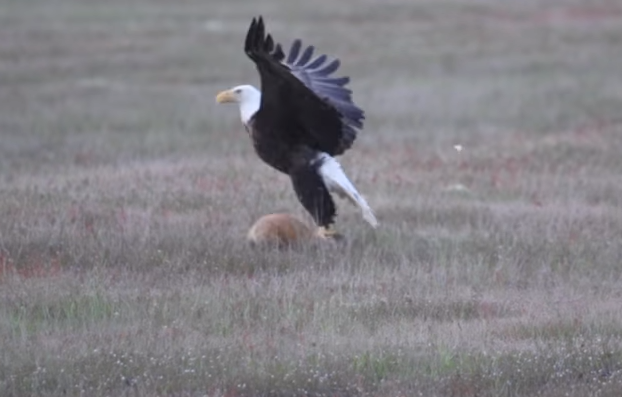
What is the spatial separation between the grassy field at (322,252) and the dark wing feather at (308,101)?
86 centimetres

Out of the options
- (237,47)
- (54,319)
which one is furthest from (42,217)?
(237,47)

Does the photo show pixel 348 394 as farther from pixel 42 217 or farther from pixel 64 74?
pixel 64 74

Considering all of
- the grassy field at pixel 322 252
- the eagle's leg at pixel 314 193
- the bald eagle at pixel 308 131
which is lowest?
the grassy field at pixel 322 252

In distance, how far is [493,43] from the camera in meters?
31.2

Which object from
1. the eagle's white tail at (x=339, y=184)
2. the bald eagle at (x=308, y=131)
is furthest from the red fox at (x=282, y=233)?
the eagle's white tail at (x=339, y=184)

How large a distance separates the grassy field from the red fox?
0.20 m

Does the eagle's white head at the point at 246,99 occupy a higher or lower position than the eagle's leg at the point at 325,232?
higher

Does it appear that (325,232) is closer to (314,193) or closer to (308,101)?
(314,193)

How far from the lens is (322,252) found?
408 inches

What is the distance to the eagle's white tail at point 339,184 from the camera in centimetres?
1028

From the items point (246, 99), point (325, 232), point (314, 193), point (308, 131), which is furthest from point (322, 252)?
point (246, 99)

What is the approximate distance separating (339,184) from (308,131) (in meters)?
0.46

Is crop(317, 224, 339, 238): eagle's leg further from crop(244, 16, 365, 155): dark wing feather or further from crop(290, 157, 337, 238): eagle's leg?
crop(244, 16, 365, 155): dark wing feather

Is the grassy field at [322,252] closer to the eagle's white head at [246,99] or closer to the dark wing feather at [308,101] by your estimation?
the dark wing feather at [308,101]
